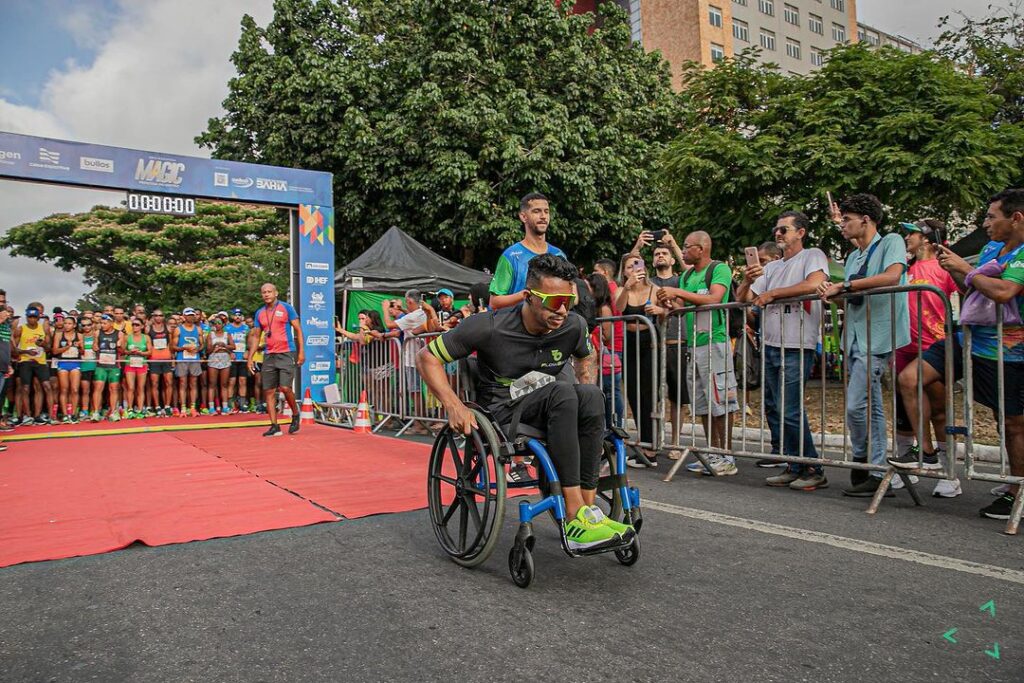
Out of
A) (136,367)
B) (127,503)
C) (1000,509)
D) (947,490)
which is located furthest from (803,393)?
(136,367)

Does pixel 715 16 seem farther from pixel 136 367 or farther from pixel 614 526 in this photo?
pixel 614 526

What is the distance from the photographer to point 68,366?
42.6 ft

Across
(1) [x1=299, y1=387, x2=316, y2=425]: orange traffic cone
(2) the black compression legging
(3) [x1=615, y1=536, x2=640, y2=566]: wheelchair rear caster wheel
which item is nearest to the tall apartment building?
(1) [x1=299, y1=387, x2=316, y2=425]: orange traffic cone

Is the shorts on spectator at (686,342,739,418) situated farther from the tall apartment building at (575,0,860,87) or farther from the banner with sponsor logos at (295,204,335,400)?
the tall apartment building at (575,0,860,87)

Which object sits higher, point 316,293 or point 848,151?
point 848,151

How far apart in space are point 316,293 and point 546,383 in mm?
10510

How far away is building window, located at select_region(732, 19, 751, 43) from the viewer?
153 ft

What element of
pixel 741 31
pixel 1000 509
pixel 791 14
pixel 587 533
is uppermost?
pixel 791 14

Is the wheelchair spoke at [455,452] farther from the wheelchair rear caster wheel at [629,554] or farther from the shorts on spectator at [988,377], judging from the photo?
the shorts on spectator at [988,377]

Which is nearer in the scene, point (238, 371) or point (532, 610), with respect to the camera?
point (532, 610)

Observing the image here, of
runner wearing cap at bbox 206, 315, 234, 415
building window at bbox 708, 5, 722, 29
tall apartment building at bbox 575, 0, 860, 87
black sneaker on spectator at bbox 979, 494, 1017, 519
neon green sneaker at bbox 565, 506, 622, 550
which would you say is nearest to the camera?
neon green sneaker at bbox 565, 506, 622, 550

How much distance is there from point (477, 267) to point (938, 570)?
20.3 meters

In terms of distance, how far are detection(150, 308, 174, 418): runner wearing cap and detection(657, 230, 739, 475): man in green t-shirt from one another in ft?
35.3

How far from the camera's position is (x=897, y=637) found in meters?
2.61
